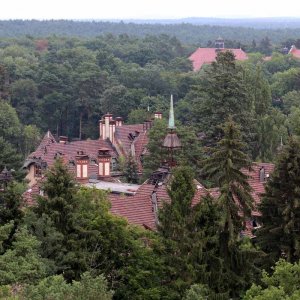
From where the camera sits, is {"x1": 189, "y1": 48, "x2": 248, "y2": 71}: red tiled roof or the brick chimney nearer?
the brick chimney

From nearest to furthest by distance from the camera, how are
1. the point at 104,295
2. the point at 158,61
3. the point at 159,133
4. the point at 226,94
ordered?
1. the point at 104,295
2. the point at 159,133
3. the point at 226,94
4. the point at 158,61

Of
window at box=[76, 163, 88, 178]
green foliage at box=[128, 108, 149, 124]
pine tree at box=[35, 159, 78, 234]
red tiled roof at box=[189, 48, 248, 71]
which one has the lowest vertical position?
red tiled roof at box=[189, 48, 248, 71]

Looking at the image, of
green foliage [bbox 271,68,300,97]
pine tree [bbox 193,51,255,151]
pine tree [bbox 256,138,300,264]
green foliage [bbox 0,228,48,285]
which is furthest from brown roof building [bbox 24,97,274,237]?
green foliage [bbox 271,68,300,97]

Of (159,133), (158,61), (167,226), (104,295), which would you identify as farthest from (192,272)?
(158,61)

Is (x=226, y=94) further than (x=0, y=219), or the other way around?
(x=226, y=94)

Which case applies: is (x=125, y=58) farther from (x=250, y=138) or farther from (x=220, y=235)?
(x=220, y=235)

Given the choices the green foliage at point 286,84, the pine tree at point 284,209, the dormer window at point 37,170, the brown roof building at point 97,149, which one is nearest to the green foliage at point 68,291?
the pine tree at point 284,209

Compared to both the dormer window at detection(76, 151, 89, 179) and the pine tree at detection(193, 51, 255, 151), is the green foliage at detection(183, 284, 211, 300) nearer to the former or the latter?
the dormer window at detection(76, 151, 89, 179)
